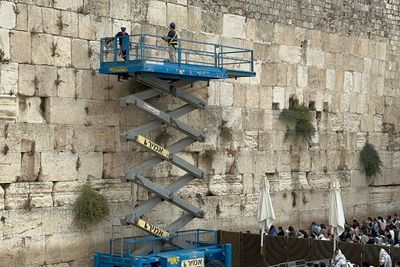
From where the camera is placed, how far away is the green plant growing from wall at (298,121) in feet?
63.5

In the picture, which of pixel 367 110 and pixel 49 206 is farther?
pixel 367 110

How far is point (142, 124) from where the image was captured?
1577 centimetres

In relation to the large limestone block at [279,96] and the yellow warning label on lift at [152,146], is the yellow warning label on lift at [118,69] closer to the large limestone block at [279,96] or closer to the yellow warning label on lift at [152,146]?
the yellow warning label on lift at [152,146]

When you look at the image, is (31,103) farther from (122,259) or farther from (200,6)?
(200,6)

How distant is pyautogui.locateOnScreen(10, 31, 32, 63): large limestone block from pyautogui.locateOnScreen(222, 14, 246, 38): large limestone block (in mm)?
5341

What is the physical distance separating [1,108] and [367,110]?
38.8ft

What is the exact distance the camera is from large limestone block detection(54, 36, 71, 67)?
561 inches

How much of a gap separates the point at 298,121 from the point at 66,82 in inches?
282

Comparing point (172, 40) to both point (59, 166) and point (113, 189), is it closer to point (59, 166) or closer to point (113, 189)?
point (113, 189)

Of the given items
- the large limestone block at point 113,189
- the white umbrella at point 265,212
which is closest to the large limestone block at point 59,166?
the large limestone block at point 113,189

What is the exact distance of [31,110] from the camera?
13.9 m

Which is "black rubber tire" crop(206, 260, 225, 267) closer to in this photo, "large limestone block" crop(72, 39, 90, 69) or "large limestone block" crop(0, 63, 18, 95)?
"large limestone block" crop(72, 39, 90, 69)

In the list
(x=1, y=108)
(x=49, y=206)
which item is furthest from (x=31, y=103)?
(x=49, y=206)

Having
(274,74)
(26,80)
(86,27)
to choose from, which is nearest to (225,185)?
(274,74)
